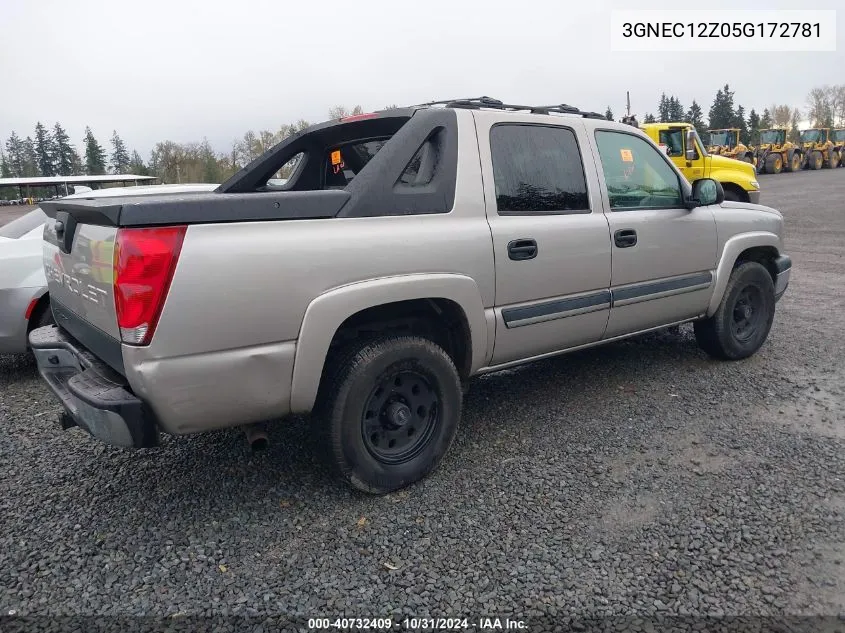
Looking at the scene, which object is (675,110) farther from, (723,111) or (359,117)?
(359,117)

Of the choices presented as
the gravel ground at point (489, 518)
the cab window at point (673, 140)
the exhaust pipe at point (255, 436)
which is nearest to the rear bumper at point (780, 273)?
the gravel ground at point (489, 518)

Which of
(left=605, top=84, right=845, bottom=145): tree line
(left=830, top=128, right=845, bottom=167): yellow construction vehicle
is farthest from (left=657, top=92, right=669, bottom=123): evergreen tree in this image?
(left=830, top=128, right=845, bottom=167): yellow construction vehicle

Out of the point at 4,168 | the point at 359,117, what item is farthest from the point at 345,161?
the point at 4,168

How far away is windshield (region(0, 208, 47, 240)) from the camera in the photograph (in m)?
5.32

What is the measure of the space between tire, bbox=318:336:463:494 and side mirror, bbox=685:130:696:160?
47.9 feet

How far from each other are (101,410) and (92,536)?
709mm

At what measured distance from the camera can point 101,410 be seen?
2.51m

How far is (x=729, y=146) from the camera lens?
104 ft

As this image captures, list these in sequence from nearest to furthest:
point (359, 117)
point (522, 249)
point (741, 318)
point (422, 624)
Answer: point (422, 624) < point (522, 249) < point (359, 117) < point (741, 318)

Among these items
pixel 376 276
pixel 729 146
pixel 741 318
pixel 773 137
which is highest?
pixel 773 137

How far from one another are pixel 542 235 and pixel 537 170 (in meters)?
0.41

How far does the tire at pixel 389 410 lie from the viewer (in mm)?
2916

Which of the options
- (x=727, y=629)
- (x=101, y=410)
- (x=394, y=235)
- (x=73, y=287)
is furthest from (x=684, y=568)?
(x=73, y=287)

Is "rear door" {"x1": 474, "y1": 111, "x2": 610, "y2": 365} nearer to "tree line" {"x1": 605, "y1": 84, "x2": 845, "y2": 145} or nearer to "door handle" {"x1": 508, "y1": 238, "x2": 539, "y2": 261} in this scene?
"door handle" {"x1": 508, "y1": 238, "x2": 539, "y2": 261}
